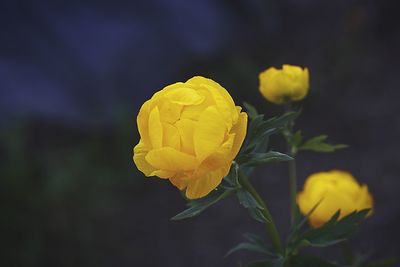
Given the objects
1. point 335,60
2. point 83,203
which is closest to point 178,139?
point 83,203

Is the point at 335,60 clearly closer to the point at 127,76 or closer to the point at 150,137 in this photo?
the point at 127,76

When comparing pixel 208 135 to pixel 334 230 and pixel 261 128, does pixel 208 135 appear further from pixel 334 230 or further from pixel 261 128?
pixel 334 230

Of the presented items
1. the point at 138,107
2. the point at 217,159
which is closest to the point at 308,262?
the point at 217,159

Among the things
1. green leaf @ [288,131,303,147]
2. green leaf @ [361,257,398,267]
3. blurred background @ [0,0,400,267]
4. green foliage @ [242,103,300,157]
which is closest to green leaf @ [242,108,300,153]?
green foliage @ [242,103,300,157]

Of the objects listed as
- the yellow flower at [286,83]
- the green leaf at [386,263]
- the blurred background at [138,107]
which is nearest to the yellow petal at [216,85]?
the yellow flower at [286,83]

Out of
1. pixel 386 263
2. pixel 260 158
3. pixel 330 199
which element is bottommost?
pixel 386 263

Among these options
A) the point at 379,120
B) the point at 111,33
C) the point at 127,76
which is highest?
the point at 111,33
